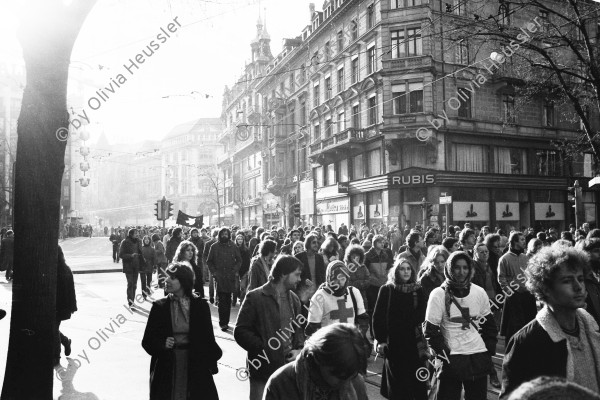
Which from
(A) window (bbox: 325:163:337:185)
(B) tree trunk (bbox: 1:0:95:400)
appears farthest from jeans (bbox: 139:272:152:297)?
(A) window (bbox: 325:163:337:185)

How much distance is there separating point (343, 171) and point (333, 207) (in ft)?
9.33

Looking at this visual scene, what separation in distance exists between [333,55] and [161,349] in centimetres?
3674

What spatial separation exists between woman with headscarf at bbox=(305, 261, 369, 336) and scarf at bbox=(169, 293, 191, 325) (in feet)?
4.34

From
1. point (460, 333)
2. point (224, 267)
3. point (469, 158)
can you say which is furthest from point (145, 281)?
point (469, 158)

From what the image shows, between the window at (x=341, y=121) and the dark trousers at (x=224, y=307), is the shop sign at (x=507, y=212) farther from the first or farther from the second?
the dark trousers at (x=224, y=307)

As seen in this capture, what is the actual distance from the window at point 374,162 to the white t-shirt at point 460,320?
28831 millimetres

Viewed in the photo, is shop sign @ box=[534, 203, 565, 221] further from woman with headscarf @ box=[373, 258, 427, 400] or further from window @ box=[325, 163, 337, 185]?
woman with headscarf @ box=[373, 258, 427, 400]

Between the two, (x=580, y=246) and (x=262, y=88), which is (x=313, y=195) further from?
(x=580, y=246)

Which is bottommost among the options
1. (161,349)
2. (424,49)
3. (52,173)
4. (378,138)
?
(161,349)

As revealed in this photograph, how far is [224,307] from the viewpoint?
35.1ft

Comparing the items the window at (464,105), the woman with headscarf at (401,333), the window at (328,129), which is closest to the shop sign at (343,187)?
the window at (328,129)

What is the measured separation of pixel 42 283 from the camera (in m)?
5.05

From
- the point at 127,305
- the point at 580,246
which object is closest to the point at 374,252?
the point at 580,246

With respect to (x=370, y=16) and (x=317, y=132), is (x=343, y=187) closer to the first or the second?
(x=317, y=132)
